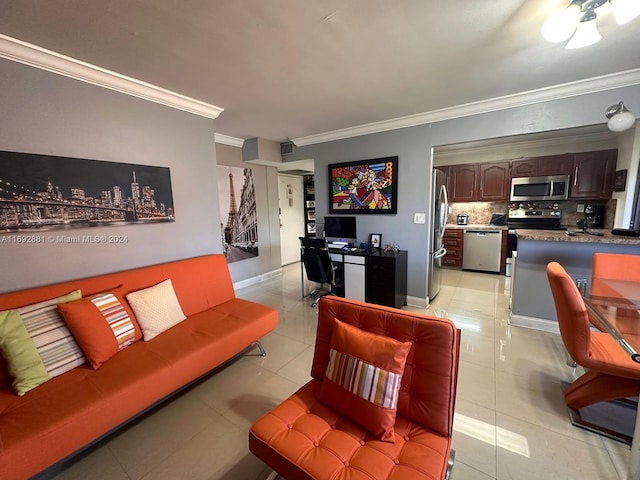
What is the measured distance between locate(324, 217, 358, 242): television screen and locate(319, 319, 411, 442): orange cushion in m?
2.65

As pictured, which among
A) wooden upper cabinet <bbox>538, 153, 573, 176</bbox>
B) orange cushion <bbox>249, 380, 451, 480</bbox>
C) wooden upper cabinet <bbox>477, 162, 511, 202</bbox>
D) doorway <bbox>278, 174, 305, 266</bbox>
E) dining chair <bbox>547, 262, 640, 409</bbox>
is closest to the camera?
orange cushion <bbox>249, 380, 451, 480</bbox>

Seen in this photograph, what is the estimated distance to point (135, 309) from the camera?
189 centimetres

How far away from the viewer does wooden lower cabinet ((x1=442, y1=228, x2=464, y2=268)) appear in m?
5.03

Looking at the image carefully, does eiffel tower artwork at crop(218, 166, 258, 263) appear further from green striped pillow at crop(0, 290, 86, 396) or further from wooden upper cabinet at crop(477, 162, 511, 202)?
wooden upper cabinet at crop(477, 162, 511, 202)

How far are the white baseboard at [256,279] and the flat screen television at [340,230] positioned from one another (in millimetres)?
1439

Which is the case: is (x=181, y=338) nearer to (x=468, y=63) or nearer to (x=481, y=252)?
(x=468, y=63)

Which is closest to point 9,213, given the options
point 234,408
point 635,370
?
point 234,408

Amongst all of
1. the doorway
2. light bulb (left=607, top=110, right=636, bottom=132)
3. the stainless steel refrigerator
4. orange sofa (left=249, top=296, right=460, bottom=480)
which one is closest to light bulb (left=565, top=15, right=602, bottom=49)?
light bulb (left=607, top=110, right=636, bottom=132)

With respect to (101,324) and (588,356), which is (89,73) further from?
(588,356)

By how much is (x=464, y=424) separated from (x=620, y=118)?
255cm

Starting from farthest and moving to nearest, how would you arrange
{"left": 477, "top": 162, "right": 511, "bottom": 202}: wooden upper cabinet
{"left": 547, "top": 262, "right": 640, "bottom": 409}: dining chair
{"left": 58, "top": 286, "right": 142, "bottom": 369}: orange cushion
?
{"left": 477, "top": 162, "right": 511, "bottom": 202}: wooden upper cabinet
{"left": 58, "top": 286, "right": 142, "bottom": 369}: orange cushion
{"left": 547, "top": 262, "right": 640, "bottom": 409}: dining chair

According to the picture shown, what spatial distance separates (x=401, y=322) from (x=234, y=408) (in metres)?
1.36

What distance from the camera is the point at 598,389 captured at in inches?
62.6

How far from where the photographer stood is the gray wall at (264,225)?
4242mm
